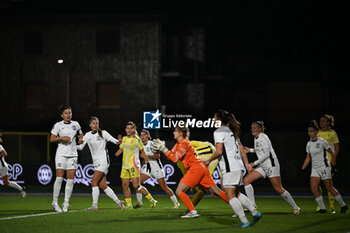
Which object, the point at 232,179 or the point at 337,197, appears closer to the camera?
the point at 232,179

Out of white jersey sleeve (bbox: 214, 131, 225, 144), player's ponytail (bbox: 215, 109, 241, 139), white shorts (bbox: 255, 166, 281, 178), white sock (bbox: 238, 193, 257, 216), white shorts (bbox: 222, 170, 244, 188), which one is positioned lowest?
white sock (bbox: 238, 193, 257, 216)

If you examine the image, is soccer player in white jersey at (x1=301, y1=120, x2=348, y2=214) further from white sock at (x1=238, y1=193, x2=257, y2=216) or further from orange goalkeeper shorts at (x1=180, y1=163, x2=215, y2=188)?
white sock at (x1=238, y1=193, x2=257, y2=216)

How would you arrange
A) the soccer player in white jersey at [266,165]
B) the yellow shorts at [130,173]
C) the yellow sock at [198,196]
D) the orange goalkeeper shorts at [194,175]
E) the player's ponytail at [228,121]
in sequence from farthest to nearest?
the yellow shorts at [130,173] → the soccer player in white jersey at [266,165] → the yellow sock at [198,196] → the orange goalkeeper shorts at [194,175] → the player's ponytail at [228,121]

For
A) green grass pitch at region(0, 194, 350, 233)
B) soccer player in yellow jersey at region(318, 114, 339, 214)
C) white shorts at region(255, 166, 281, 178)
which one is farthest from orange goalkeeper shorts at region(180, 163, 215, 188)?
soccer player in yellow jersey at region(318, 114, 339, 214)

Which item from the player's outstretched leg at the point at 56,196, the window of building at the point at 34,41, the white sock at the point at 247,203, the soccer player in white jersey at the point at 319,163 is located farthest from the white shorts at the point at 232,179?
the window of building at the point at 34,41

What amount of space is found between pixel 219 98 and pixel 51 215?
40.7 m

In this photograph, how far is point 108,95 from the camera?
47031mm

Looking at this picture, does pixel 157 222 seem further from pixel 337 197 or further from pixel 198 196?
pixel 337 197

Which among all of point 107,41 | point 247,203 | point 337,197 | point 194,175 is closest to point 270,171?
point 337,197

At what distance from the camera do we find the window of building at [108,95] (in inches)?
1844

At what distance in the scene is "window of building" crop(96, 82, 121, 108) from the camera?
46.8 meters

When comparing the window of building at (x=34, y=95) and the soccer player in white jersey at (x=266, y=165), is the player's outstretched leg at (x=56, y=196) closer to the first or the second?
the soccer player in white jersey at (x=266, y=165)

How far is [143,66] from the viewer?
153 ft

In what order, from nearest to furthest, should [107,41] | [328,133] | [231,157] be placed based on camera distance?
[231,157] < [328,133] < [107,41]
